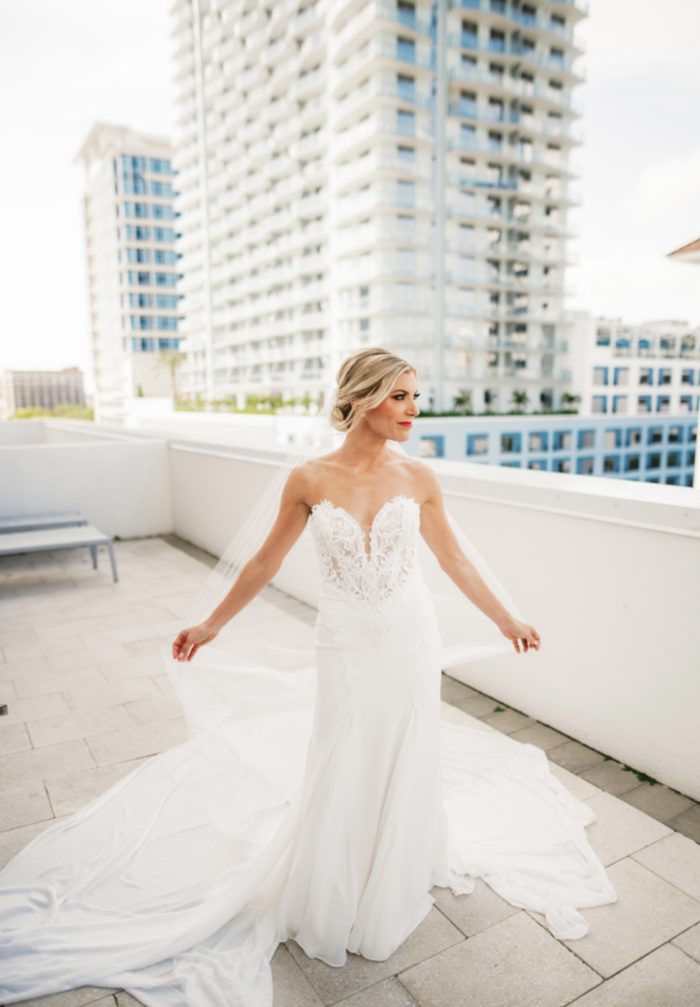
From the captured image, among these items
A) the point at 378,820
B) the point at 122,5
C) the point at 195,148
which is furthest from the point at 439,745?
the point at 195,148

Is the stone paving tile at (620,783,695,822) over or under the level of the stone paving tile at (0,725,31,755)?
over

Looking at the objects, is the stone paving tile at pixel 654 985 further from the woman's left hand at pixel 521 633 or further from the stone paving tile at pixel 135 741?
the stone paving tile at pixel 135 741

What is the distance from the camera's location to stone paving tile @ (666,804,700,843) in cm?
291

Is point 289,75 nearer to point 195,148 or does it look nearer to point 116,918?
point 195,148

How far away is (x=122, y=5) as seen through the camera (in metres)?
33.5

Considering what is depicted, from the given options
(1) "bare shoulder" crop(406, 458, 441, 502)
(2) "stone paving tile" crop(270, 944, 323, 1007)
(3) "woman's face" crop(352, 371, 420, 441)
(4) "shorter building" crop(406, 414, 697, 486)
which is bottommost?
(4) "shorter building" crop(406, 414, 697, 486)

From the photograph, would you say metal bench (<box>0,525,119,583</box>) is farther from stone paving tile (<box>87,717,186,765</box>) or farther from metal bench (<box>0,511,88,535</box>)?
stone paving tile (<box>87,717,186,765</box>)

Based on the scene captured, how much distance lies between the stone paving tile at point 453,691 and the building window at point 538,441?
62531 mm

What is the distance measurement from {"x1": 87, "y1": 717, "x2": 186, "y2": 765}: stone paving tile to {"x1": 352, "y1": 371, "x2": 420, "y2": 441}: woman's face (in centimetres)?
243

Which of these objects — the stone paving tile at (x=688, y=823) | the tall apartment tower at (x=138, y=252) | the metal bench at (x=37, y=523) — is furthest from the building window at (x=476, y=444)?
the stone paving tile at (x=688, y=823)

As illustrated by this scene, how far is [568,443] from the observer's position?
68.1 meters

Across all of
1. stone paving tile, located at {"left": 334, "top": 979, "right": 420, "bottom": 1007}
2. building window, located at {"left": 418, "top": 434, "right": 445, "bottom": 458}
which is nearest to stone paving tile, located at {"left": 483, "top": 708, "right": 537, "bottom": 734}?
stone paving tile, located at {"left": 334, "top": 979, "right": 420, "bottom": 1007}

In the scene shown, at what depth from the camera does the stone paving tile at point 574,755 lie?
3514mm

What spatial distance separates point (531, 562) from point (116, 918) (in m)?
2.73
